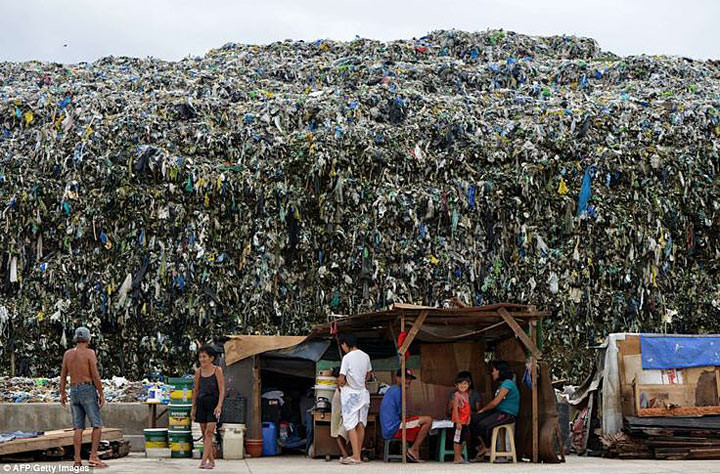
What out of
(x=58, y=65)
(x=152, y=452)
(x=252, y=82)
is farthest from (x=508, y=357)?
(x=58, y=65)

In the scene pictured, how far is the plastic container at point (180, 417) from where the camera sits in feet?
42.1

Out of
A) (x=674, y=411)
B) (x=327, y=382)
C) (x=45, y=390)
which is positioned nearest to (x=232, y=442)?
(x=327, y=382)

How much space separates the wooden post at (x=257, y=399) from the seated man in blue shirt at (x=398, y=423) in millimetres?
1937

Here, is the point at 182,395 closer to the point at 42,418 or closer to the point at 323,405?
the point at 323,405

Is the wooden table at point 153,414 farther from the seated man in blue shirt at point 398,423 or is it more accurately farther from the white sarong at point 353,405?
the seated man in blue shirt at point 398,423

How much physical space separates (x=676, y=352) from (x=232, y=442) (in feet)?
18.9

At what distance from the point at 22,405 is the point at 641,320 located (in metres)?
11.0

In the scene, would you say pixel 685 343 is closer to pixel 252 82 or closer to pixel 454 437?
pixel 454 437

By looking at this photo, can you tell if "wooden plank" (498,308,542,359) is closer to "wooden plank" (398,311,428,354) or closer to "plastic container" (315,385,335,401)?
"wooden plank" (398,311,428,354)

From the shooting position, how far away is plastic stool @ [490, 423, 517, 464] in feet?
38.9

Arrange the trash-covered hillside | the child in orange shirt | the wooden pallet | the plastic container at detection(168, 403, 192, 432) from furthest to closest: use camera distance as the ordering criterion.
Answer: the trash-covered hillside < the plastic container at detection(168, 403, 192, 432) < the child in orange shirt < the wooden pallet

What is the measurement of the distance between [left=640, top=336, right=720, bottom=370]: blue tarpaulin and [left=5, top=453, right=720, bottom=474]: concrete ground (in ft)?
4.97

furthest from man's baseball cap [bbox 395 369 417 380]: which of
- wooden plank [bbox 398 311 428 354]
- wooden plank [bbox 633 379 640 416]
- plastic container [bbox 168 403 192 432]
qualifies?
wooden plank [bbox 633 379 640 416]

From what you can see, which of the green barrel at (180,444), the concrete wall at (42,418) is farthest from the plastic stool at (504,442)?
the concrete wall at (42,418)
